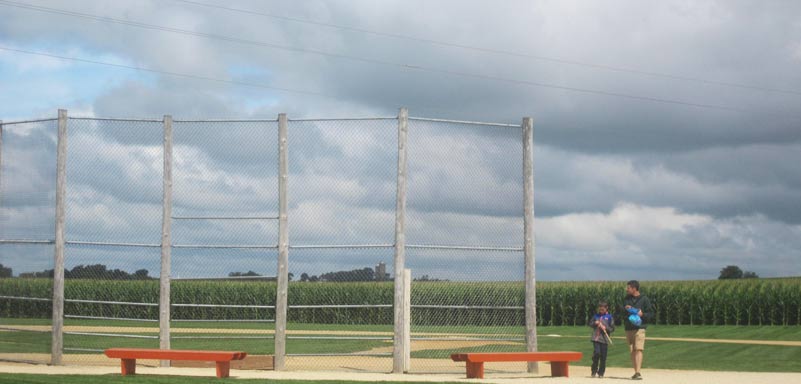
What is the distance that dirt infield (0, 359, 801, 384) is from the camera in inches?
604

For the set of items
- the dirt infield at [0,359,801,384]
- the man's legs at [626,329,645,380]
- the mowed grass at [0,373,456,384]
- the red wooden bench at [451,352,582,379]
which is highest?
the man's legs at [626,329,645,380]

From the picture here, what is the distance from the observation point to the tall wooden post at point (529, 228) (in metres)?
16.6

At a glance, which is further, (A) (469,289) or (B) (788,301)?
(B) (788,301)

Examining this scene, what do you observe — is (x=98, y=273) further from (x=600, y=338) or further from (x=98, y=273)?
(x=600, y=338)

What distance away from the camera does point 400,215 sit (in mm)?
16188

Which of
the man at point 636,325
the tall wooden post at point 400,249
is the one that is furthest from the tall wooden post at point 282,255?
the man at point 636,325

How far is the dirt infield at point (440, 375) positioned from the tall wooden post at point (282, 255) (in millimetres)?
485

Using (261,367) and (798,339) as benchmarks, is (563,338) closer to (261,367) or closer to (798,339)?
(798,339)

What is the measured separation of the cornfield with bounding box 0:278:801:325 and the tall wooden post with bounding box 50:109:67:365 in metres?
0.66

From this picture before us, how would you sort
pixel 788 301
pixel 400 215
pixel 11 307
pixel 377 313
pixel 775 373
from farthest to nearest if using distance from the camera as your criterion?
pixel 788 301 < pixel 377 313 < pixel 11 307 < pixel 775 373 < pixel 400 215

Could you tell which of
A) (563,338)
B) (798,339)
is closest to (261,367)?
(563,338)

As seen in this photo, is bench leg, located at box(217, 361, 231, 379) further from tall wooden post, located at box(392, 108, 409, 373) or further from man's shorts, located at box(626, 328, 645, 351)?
man's shorts, located at box(626, 328, 645, 351)

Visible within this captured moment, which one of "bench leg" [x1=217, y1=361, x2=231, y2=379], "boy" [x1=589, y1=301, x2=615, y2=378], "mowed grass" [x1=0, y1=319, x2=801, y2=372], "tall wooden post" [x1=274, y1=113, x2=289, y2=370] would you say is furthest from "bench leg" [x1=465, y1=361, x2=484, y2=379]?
"bench leg" [x1=217, y1=361, x2=231, y2=379]

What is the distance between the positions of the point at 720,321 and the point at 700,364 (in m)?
21.6
